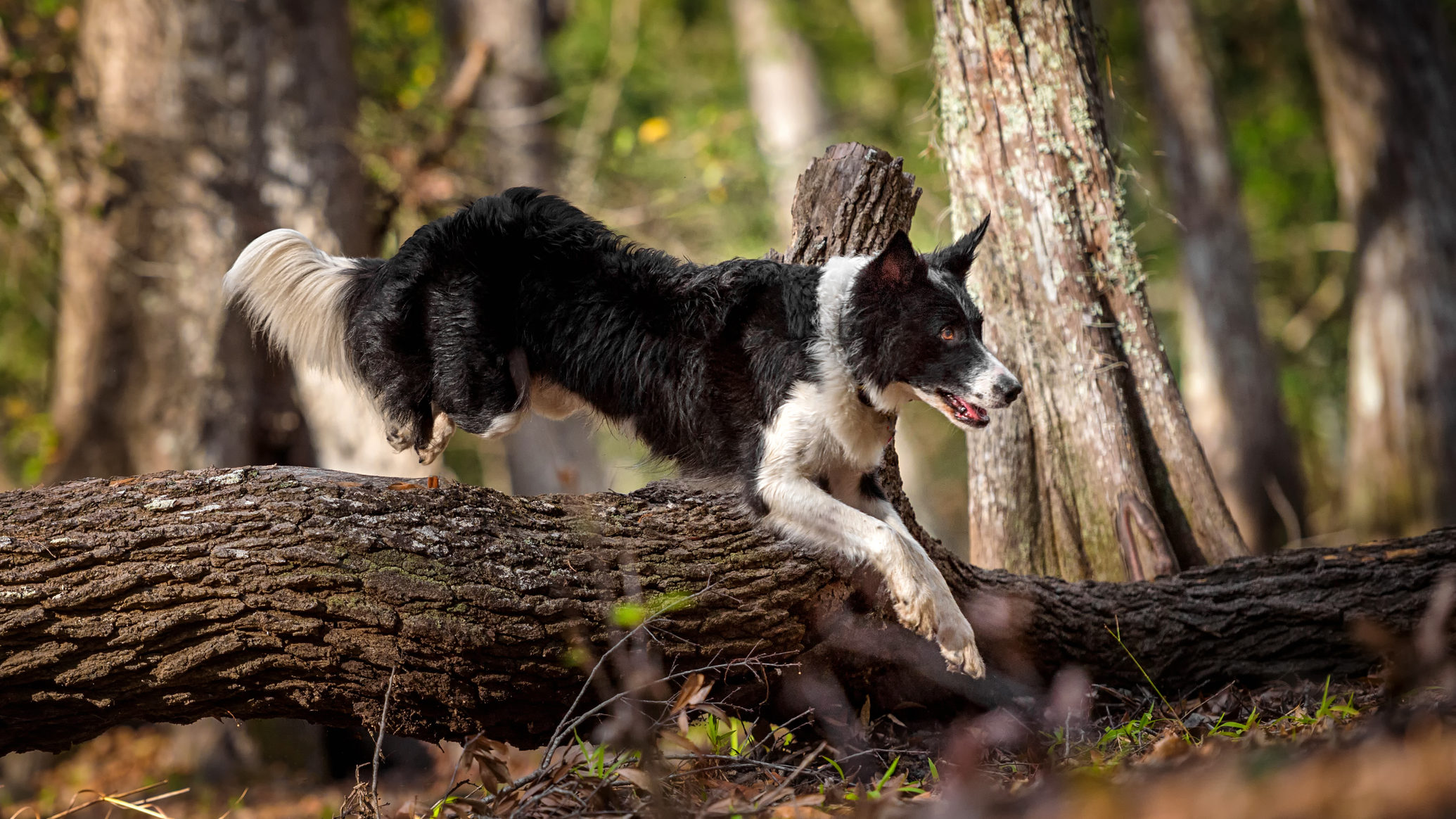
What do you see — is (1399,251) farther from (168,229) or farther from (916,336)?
(168,229)

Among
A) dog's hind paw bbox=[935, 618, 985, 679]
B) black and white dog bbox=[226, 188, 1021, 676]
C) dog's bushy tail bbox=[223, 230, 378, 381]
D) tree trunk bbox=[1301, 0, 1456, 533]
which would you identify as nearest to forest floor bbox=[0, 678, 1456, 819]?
dog's hind paw bbox=[935, 618, 985, 679]

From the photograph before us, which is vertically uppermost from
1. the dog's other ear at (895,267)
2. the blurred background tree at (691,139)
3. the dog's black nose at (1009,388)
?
the blurred background tree at (691,139)

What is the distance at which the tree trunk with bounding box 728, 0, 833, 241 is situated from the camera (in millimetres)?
16069

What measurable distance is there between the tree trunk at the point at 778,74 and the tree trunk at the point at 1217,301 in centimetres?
490

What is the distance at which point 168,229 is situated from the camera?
812 cm

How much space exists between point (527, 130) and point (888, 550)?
8.64 m

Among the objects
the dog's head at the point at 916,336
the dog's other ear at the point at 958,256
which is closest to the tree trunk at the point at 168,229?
the dog's head at the point at 916,336

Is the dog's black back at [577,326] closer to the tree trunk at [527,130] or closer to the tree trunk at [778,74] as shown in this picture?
the tree trunk at [527,130]

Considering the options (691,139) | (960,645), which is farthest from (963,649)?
(691,139)

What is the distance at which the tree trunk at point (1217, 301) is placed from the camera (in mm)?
11797

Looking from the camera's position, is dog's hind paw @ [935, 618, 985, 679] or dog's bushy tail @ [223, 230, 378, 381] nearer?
dog's hind paw @ [935, 618, 985, 679]

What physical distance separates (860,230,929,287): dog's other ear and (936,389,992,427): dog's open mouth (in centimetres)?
45

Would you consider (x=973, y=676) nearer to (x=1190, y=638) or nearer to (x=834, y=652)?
(x=834, y=652)

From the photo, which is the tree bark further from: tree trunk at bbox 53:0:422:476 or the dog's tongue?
tree trunk at bbox 53:0:422:476
